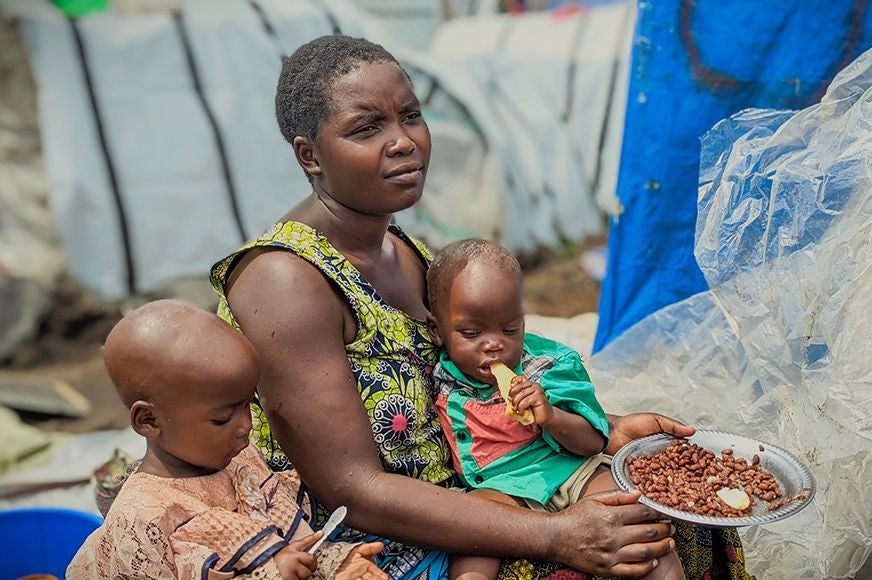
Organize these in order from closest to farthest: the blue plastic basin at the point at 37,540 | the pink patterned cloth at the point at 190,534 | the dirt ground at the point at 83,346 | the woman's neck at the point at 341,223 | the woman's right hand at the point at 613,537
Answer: the pink patterned cloth at the point at 190,534
the woman's right hand at the point at 613,537
the woman's neck at the point at 341,223
the blue plastic basin at the point at 37,540
the dirt ground at the point at 83,346

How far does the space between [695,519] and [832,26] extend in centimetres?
203

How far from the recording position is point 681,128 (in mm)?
3559

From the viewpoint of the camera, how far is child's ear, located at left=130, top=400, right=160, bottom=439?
191cm

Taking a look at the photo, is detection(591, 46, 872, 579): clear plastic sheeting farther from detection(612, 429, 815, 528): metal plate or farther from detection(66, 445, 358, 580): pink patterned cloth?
detection(66, 445, 358, 580): pink patterned cloth

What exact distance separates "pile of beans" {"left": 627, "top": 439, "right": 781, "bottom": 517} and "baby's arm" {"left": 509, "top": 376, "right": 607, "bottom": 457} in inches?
4.0

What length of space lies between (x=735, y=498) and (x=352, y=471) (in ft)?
2.73

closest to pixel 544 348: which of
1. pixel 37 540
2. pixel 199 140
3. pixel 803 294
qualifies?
pixel 803 294

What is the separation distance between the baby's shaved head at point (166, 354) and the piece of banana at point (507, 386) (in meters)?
0.58

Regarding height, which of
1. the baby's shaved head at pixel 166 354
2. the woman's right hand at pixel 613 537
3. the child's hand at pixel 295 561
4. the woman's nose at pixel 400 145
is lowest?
the woman's right hand at pixel 613 537

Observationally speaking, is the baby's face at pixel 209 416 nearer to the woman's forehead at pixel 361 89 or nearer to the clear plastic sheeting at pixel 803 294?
the woman's forehead at pixel 361 89

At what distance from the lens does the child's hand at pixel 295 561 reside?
1852 mm

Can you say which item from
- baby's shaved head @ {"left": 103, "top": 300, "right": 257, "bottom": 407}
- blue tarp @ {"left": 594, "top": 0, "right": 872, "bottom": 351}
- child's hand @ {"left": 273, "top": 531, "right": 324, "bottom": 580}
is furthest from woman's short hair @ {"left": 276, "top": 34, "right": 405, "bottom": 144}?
blue tarp @ {"left": 594, "top": 0, "right": 872, "bottom": 351}

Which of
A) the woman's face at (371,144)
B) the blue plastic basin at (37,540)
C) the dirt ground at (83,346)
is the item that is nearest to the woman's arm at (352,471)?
the woman's face at (371,144)

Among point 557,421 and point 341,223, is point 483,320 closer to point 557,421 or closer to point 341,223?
point 557,421
